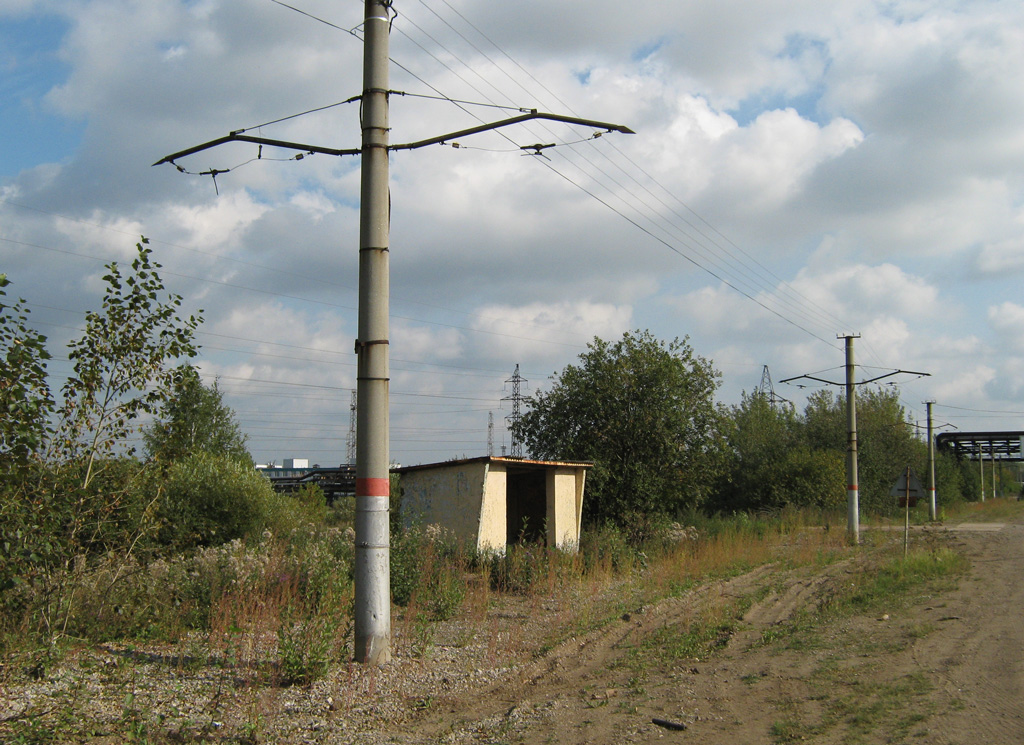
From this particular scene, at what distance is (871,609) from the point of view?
12023mm

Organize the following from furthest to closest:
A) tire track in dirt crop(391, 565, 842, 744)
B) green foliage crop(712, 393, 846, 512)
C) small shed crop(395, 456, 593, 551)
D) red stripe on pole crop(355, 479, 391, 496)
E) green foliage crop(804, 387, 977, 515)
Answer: green foliage crop(804, 387, 977, 515), green foliage crop(712, 393, 846, 512), small shed crop(395, 456, 593, 551), red stripe on pole crop(355, 479, 391, 496), tire track in dirt crop(391, 565, 842, 744)

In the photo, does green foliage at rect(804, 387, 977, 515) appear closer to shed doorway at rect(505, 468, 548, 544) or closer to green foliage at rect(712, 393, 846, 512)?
green foliage at rect(712, 393, 846, 512)

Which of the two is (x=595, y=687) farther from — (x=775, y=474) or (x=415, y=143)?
(x=775, y=474)

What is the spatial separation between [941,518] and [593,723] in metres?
42.7

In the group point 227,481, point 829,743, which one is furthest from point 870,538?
point 829,743

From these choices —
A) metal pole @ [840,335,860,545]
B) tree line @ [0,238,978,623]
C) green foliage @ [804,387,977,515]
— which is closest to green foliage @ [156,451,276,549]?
tree line @ [0,238,978,623]

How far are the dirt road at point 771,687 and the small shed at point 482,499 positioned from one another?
492 cm

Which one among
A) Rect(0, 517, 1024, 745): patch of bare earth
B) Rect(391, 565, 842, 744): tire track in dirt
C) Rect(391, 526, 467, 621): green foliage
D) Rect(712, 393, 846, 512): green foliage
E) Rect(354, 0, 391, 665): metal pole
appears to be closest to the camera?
Rect(0, 517, 1024, 745): patch of bare earth

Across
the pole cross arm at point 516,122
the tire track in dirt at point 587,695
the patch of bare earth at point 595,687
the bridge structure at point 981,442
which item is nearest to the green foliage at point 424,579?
the patch of bare earth at point 595,687

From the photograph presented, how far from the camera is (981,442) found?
3012 inches

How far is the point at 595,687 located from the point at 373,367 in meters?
3.86

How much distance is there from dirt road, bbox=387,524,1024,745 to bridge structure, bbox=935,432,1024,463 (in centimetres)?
7169

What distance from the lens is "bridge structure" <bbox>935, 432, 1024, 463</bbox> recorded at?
74438mm

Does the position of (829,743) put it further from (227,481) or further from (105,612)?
(227,481)
